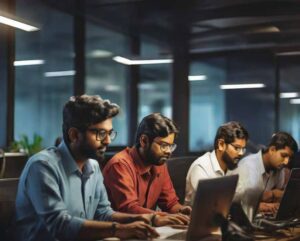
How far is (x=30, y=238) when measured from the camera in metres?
1.99

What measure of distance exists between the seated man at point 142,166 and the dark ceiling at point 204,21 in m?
4.04

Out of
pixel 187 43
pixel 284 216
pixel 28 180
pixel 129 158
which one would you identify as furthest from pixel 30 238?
pixel 187 43

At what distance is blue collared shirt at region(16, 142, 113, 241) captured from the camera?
1.91 metres

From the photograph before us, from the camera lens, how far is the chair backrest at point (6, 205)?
6.60 ft

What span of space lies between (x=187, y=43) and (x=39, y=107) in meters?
2.75

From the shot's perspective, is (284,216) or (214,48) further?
(214,48)

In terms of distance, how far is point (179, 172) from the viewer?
3252 mm

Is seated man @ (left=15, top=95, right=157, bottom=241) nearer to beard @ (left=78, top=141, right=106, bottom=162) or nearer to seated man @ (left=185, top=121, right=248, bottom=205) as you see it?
beard @ (left=78, top=141, right=106, bottom=162)

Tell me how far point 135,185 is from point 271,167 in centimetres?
118

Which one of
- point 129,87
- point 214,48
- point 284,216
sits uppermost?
point 214,48

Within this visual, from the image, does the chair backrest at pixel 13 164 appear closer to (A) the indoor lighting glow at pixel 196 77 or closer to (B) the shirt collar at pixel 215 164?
(B) the shirt collar at pixel 215 164

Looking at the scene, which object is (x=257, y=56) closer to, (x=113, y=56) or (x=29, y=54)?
(x=113, y=56)

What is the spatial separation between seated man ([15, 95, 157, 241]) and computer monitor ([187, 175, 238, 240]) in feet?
0.53

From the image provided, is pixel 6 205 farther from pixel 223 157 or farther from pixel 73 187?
pixel 223 157
